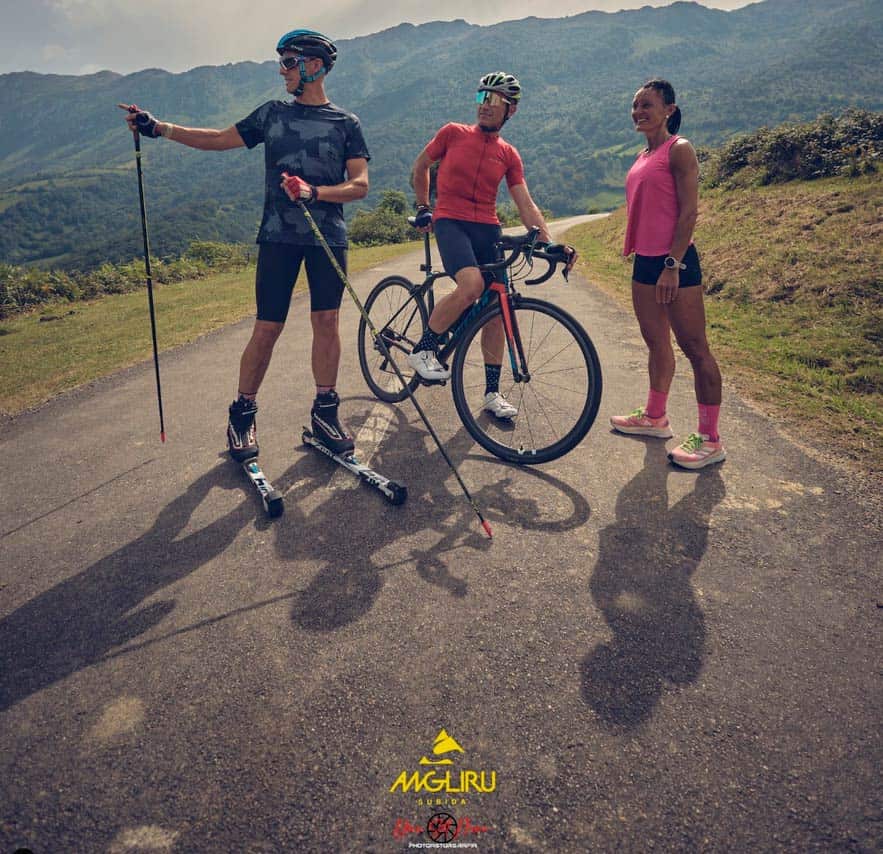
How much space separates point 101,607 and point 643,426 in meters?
4.04

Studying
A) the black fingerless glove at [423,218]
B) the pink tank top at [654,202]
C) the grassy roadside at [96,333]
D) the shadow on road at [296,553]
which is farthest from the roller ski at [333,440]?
the grassy roadside at [96,333]

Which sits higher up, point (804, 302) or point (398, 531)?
point (804, 302)

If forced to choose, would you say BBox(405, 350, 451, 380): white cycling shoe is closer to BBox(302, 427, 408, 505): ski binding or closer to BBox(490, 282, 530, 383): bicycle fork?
BBox(490, 282, 530, 383): bicycle fork

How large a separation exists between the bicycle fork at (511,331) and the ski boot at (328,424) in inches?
57.0

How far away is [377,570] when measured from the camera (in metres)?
3.01

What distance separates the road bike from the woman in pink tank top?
65 centimetres

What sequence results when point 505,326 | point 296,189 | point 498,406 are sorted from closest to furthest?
point 296,189 < point 505,326 < point 498,406

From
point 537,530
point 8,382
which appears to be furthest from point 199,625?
point 8,382

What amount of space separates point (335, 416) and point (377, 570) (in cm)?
175

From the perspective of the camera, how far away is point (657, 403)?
4.62 m

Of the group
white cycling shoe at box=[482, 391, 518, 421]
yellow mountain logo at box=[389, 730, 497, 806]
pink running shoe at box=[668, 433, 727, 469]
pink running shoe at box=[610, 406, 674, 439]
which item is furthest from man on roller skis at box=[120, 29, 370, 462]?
yellow mountain logo at box=[389, 730, 497, 806]

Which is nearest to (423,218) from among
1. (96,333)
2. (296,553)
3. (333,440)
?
(333,440)

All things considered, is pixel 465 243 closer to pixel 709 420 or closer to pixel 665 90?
pixel 665 90

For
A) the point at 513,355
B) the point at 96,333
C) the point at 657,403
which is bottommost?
the point at 96,333
